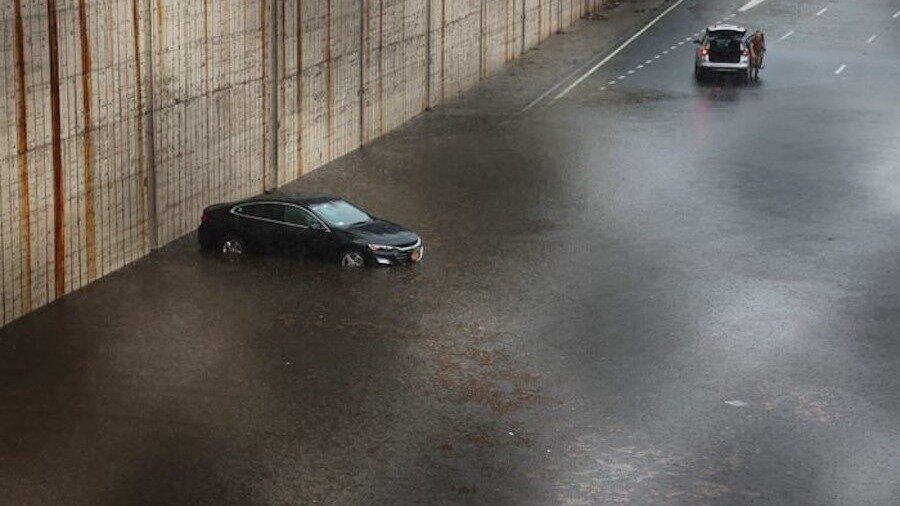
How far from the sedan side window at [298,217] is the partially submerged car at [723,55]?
23.7 meters

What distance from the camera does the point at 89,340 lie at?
80.4ft

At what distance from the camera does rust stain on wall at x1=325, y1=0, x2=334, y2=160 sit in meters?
37.4

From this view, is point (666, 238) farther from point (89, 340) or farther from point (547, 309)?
point (89, 340)

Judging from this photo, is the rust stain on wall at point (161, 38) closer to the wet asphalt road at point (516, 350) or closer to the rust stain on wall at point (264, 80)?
the wet asphalt road at point (516, 350)

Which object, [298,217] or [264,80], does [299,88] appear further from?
[298,217]

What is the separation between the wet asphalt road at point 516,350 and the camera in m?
19.5

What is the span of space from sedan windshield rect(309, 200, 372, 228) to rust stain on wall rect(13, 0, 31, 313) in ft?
18.7

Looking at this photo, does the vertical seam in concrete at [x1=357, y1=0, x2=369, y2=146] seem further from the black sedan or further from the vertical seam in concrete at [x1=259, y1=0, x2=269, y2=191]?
the black sedan

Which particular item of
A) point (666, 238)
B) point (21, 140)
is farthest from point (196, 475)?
point (666, 238)

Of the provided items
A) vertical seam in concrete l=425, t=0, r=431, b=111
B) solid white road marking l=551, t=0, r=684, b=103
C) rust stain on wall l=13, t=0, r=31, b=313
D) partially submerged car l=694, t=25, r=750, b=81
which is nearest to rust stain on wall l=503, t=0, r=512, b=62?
solid white road marking l=551, t=0, r=684, b=103

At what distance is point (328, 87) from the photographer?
125 ft

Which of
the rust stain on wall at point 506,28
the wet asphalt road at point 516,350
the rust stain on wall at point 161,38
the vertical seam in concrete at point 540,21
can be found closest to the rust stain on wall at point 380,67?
the wet asphalt road at point 516,350

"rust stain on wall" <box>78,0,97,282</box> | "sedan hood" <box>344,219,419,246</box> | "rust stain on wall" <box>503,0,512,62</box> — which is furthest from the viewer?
"rust stain on wall" <box>503,0,512,62</box>

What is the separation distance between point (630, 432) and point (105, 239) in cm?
1125
